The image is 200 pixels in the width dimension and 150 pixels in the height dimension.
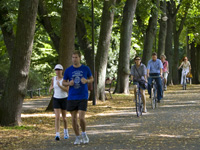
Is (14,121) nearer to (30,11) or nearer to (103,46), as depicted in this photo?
(30,11)


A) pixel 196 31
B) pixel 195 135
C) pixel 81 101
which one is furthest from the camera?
pixel 196 31

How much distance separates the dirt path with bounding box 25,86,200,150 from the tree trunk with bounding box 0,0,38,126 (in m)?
2.07

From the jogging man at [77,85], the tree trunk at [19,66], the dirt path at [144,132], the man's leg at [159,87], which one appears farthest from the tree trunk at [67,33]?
the jogging man at [77,85]

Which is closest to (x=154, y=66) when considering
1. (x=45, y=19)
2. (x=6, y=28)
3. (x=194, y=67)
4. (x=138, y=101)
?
(x=138, y=101)

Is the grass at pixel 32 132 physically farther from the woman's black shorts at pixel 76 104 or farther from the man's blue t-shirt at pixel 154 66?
the man's blue t-shirt at pixel 154 66

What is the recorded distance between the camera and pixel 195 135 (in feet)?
35.3

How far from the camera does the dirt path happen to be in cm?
959

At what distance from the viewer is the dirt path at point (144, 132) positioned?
9.59 metres

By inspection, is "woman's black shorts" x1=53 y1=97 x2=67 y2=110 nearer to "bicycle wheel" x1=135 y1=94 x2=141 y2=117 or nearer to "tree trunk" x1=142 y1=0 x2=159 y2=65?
"bicycle wheel" x1=135 y1=94 x2=141 y2=117

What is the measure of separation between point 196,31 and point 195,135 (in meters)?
38.3

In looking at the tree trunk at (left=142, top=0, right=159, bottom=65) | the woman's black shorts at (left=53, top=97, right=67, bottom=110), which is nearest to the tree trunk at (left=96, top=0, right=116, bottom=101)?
the tree trunk at (left=142, top=0, right=159, bottom=65)

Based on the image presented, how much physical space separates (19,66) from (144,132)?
3943 millimetres

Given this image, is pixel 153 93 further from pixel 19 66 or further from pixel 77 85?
pixel 77 85

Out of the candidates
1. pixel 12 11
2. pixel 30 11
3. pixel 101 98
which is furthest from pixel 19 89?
pixel 12 11
